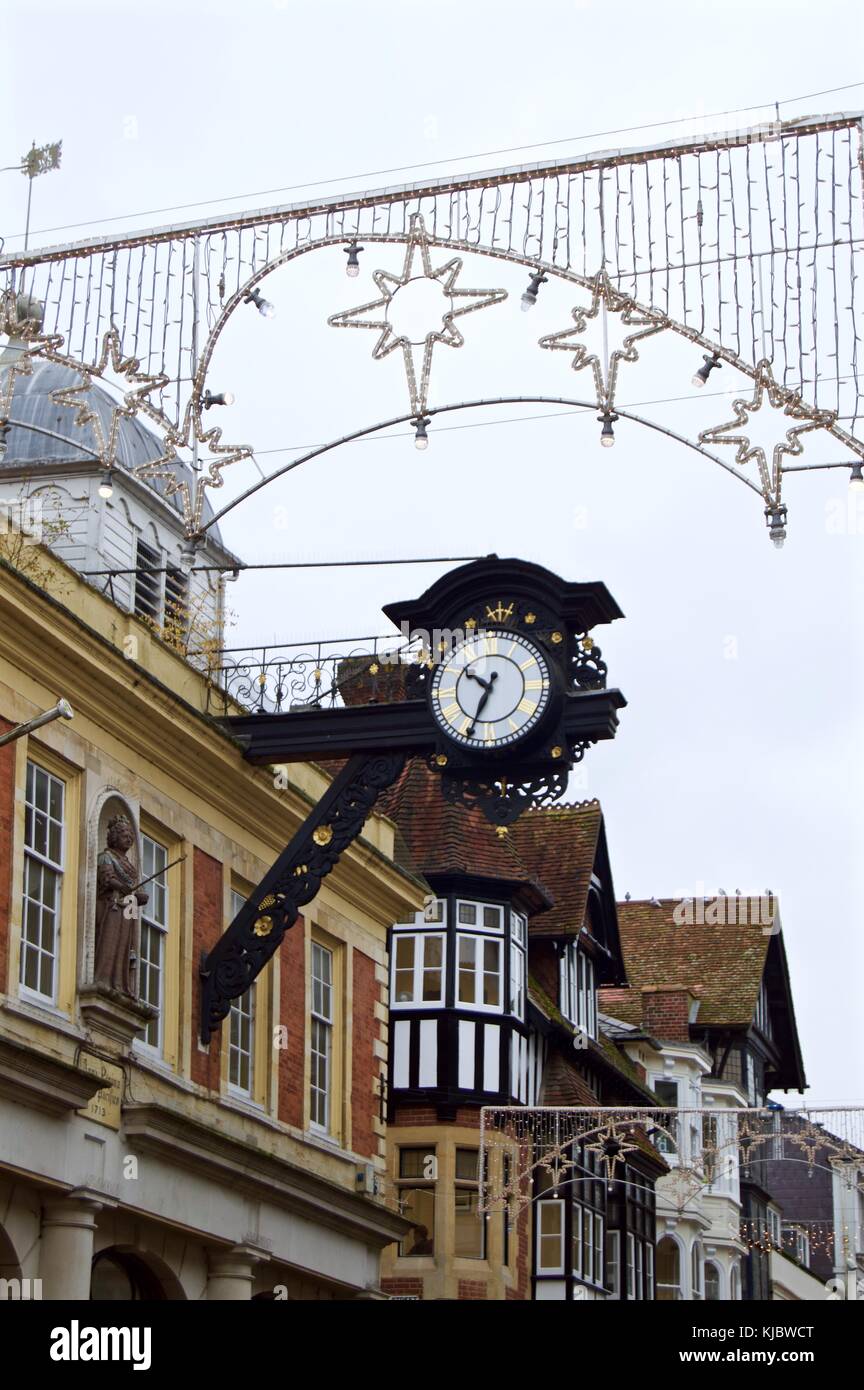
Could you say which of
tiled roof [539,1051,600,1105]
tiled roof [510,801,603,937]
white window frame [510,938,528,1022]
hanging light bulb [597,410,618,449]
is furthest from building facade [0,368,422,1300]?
tiled roof [510,801,603,937]

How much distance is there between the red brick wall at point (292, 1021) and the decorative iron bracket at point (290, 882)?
1.90 m

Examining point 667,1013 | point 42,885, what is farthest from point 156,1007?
point 667,1013

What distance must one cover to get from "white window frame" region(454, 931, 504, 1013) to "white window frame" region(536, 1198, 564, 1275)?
388cm

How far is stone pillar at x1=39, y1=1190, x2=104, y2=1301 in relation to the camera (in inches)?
762

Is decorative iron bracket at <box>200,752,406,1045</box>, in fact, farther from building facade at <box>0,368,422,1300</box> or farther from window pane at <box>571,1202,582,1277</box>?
window pane at <box>571,1202,582,1277</box>

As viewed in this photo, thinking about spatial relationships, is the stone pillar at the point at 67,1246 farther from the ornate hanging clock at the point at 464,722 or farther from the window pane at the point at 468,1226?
the window pane at the point at 468,1226

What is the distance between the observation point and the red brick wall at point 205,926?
22688 millimetres

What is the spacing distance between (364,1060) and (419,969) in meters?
10.3

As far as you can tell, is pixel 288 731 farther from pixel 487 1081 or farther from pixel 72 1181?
pixel 487 1081

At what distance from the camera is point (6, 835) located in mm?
19391

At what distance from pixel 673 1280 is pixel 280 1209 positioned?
1085 inches

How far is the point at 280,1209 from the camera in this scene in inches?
940

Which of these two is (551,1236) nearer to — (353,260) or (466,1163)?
(466,1163)
